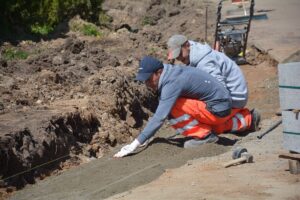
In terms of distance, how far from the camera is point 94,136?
8.17 metres

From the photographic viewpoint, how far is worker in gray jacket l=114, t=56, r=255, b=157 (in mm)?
7086

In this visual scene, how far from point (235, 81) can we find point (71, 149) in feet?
7.06

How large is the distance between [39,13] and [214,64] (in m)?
7.14

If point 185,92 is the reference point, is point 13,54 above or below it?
below

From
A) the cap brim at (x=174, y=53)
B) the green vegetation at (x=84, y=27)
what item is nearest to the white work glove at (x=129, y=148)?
the cap brim at (x=174, y=53)

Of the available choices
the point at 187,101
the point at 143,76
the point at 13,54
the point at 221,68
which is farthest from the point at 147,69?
the point at 13,54

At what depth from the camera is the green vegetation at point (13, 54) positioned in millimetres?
11020

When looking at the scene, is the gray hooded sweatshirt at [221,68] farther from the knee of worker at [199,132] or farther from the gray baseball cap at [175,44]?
the knee of worker at [199,132]

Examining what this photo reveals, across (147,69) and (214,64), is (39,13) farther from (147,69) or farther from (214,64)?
(147,69)

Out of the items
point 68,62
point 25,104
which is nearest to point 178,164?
point 25,104

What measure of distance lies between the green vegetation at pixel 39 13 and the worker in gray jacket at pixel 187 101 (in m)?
6.37

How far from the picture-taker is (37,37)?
42.9ft

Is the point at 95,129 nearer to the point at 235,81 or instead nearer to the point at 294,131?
the point at 235,81

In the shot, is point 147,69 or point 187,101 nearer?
point 147,69
